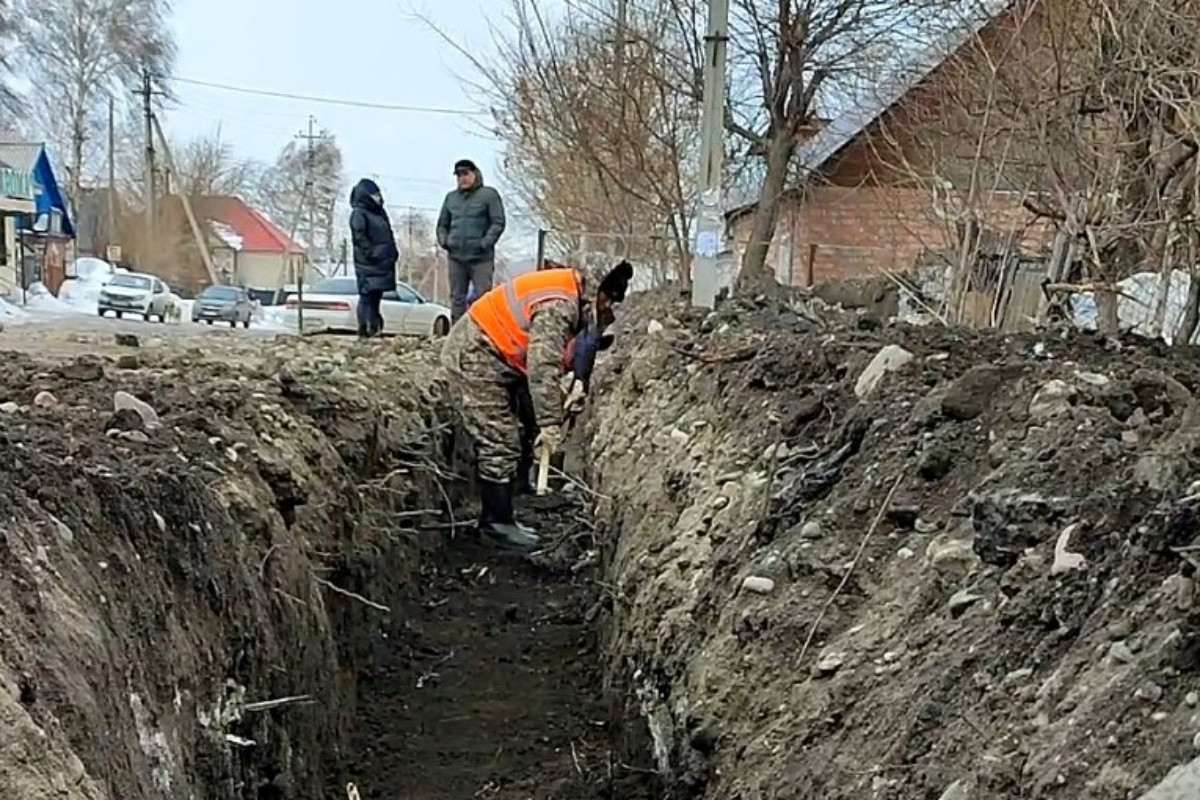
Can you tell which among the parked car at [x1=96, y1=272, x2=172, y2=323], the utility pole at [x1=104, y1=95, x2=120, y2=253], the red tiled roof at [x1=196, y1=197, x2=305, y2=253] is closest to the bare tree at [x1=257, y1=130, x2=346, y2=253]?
the red tiled roof at [x1=196, y1=197, x2=305, y2=253]

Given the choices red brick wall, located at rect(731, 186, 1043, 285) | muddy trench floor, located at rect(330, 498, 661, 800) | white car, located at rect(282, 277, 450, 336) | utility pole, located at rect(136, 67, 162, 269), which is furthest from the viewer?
utility pole, located at rect(136, 67, 162, 269)

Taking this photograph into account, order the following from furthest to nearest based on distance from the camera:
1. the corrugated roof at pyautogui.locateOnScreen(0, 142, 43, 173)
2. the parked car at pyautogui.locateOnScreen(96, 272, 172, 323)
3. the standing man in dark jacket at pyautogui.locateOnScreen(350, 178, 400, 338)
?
the corrugated roof at pyautogui.locateOnScreen(0, 142, 43, 173)
the parked car at pyautogui.locateOnScreen(96, 272, 172, 323)
the standing man in dark jacket at pyautogui.locateOnScreen(350, 178, 400, 338)

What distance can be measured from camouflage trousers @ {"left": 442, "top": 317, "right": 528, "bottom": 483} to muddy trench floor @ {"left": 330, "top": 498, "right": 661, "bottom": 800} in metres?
0.65

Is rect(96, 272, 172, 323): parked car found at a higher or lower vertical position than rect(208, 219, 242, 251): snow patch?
lower

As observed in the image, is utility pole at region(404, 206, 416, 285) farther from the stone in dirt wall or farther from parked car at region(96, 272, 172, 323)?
the stone in dirt wall

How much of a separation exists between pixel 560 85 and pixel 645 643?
11.6 m

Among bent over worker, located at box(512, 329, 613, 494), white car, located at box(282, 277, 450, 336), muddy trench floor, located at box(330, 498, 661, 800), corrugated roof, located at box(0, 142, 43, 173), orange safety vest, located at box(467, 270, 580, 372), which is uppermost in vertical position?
corrugated roof, located at box(0, 142, 43, 173)

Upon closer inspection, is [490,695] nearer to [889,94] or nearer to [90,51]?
[889,94]

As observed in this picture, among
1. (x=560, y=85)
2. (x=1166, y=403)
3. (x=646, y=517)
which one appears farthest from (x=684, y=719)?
(x=560, y=85)

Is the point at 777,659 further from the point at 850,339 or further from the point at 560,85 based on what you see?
Answer: the point at 560,85

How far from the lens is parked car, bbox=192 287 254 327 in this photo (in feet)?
107

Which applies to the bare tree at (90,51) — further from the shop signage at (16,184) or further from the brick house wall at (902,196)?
the brick house wall at (902,196)

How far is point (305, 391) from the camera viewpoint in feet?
20.7

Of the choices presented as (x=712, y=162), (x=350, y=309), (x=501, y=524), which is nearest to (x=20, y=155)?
(x=350, y=309)
